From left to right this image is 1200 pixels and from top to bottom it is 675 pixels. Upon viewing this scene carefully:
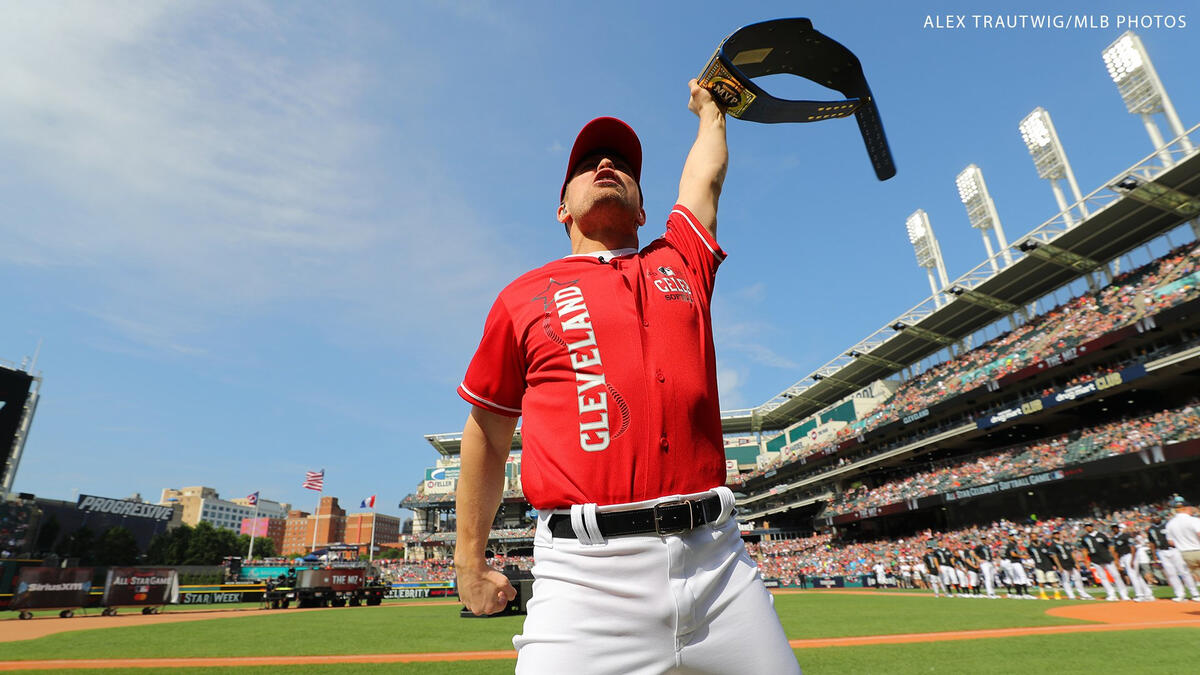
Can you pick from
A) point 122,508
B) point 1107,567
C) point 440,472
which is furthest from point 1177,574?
point 122,508

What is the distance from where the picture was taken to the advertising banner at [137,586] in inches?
1023

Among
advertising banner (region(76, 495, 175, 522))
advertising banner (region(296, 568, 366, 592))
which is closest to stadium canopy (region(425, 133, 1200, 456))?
advertising banner (region(296, 568, 366, 592))

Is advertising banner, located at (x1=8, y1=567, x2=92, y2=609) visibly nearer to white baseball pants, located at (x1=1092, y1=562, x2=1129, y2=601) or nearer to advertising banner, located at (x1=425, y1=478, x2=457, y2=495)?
white baseball pants, located at (x1=1092, y1=562, x2=1129, y2=601)

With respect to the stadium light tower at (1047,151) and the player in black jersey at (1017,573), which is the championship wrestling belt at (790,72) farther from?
the stadium light tower at (1047,151)

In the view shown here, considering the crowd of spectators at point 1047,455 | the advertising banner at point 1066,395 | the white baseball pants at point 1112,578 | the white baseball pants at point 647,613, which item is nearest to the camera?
the white baseball pants at point 647,613

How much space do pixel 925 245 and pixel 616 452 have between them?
1977 inches

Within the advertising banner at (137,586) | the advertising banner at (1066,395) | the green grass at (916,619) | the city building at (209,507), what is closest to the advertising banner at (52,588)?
the advertising banner at (137,586)

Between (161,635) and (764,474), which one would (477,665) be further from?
(764,474)

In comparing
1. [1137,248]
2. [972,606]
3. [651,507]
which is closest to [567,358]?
[651,507]

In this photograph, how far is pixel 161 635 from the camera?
13.7m

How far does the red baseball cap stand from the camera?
2182 millimetres

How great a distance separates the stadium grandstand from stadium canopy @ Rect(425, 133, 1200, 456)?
0.09 m

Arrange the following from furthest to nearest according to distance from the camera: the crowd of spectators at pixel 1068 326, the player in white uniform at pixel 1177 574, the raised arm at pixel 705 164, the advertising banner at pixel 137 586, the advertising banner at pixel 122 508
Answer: the advertising banner at pixel 122 508, the advertising banner at pixel 137 586, the crowd of spectators at pixel 1068 326, the player in white uniform at pixel 1177 574, the raised arm at pixel 705 164

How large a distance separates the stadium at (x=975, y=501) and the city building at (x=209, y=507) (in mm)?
91907
